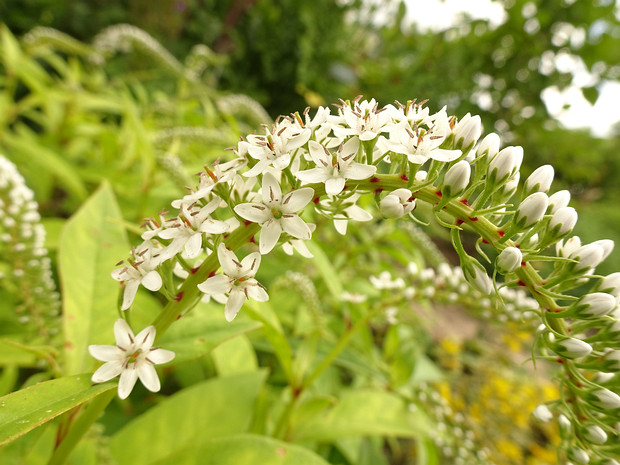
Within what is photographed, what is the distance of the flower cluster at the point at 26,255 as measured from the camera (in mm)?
1206

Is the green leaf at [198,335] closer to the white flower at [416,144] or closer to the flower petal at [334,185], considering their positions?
the flower petal at [334,185]

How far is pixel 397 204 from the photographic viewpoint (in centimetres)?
69

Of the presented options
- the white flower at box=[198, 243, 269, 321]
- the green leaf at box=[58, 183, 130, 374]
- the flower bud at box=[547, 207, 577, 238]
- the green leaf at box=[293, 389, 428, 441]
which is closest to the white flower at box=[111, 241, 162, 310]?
the white flower at box=[198, 243, 269, 321]

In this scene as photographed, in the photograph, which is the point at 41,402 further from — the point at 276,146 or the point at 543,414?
the point at 543,414

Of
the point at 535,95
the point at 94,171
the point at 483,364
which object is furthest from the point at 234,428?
the point at 535,95

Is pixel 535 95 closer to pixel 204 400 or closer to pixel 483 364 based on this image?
pixel 483 364

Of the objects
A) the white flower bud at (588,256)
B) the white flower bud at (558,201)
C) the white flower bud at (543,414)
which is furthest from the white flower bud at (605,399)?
the white flower bud at (558,201)

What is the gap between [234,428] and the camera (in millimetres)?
1217

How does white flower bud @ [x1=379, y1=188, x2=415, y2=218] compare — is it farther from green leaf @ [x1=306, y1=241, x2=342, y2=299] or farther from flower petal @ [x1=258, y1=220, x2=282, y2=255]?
green leaf @ [x1=306, y1=241, x2=342, y2=299]

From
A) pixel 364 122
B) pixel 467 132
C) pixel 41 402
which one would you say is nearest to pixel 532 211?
pixel 467 132

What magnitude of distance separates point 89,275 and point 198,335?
0.51 m

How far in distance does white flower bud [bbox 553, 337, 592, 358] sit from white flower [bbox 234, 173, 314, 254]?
50 centimetres

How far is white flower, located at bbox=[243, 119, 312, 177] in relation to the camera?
698 mm

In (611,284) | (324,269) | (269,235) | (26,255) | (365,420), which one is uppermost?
(611,284)
